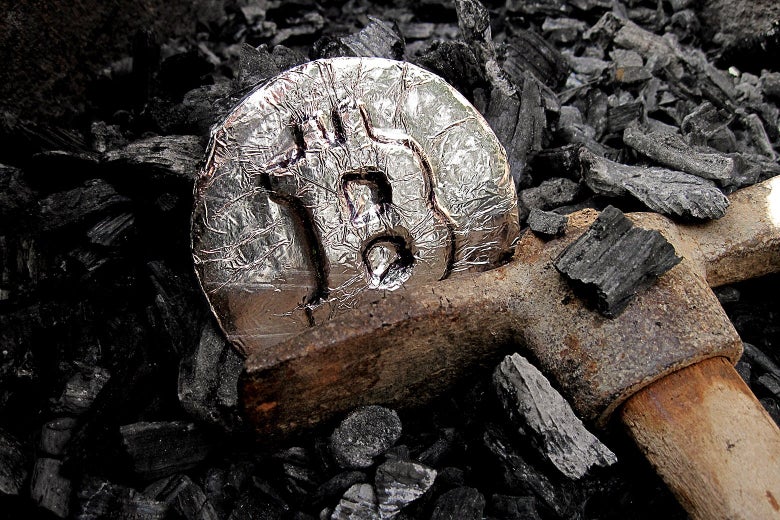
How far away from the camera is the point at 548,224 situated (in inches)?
70.7

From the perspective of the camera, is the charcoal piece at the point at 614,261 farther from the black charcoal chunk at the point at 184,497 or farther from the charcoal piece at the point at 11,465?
the charcoal piece at the point at 11,465

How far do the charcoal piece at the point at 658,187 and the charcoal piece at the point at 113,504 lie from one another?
163cm

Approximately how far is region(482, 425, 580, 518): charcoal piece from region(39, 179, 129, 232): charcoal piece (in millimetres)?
1392

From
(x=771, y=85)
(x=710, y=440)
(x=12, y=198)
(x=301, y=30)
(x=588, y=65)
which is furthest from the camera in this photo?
(x=301, y=30)

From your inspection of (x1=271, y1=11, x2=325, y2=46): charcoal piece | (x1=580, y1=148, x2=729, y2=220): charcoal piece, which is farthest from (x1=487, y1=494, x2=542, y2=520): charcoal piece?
(x1=271, y1=11, x2=325, y2=46): charcoal piece

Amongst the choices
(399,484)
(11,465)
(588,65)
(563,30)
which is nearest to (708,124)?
(588,65)

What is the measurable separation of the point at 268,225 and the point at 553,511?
1.05m

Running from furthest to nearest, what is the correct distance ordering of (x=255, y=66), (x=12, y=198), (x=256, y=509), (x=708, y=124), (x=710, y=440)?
(x=708, y=124)
(x=255, y=66)
(x=12, y=198)
(x=256, y=509)
(x=710, y=440)

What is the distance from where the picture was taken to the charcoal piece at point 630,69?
8.68 feet

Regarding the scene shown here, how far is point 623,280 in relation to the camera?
154 centimetres

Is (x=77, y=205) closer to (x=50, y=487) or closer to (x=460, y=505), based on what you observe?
(x=50, y=487)

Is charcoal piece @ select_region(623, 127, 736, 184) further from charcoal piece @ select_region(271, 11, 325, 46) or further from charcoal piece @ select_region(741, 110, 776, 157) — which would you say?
charcoal piece @ select_region(271, 11, 325, 46)

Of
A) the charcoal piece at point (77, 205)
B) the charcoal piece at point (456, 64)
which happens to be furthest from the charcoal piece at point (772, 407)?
the charcoal piece at point (77, 205)

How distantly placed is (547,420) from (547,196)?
2.98 ft
